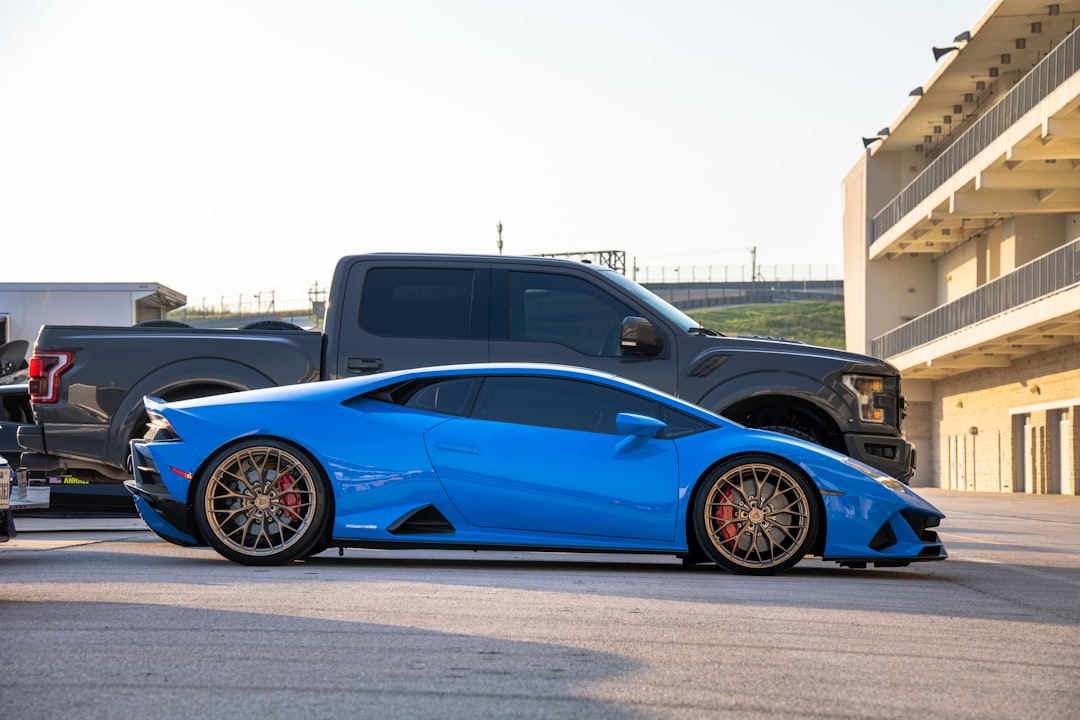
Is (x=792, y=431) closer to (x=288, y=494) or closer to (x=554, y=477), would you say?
(x=554, y=477)

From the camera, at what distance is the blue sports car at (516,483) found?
8.05m

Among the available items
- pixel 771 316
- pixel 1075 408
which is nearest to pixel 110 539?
pixel 1075 408

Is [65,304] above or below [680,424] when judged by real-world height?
above

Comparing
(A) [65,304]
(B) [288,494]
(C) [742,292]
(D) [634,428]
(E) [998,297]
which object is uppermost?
(C) [742,292]

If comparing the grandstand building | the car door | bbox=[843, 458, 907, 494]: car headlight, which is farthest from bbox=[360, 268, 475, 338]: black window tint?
the grandstand building

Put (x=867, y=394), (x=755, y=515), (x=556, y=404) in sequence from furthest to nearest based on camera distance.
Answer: (x=867, y=394)
(x=556, y=404)
(x=755, y=515)

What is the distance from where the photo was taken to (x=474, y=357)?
10234mm

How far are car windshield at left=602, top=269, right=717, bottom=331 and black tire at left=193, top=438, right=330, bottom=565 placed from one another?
314 centimetres

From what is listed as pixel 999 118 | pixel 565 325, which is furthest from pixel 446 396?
pixel 999 118

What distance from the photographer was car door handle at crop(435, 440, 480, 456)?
8102 millimetres

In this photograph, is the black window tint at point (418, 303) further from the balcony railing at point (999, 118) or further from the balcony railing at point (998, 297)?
the balcony railing at point (998, 297)

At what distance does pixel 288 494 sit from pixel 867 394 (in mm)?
4164

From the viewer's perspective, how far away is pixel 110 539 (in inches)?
431

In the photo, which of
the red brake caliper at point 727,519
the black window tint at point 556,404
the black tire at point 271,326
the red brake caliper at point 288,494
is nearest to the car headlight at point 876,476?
the red brake caliper at point 727,519
